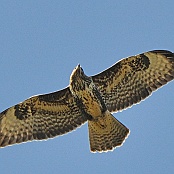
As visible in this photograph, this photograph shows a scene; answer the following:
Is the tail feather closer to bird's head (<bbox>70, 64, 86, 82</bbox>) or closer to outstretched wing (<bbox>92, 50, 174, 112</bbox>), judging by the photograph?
outstretched wing (<bbox>92, 50, 174, 112</bbox>)

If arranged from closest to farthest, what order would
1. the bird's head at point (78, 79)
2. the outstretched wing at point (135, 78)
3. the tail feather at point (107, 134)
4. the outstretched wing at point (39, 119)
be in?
the bird's head at point (78, 79) → the tail feather at point (107, 134) → the outstretched wing at point (135, 78) → the outstretched wing at point (39, 119)

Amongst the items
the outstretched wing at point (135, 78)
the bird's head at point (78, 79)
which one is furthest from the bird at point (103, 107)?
the bird's head at point (78, 79)

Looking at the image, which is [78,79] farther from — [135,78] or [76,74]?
[135,78]

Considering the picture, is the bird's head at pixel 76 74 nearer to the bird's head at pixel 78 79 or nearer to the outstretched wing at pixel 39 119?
the bird's head at pixel 78 79

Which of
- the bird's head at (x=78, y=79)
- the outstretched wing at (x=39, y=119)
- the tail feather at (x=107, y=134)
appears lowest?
the tail feather at (x=107, y=134)

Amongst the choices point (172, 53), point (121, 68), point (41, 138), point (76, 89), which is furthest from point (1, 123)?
point (172, 53)

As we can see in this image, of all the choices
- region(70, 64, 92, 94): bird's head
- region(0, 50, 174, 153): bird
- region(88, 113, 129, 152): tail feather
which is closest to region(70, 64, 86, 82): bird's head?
region(70, 64, 92, 94): bird's head

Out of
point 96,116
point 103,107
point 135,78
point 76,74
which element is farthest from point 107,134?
point 76,74

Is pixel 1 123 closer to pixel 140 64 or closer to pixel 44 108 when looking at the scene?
pixel 44 108
